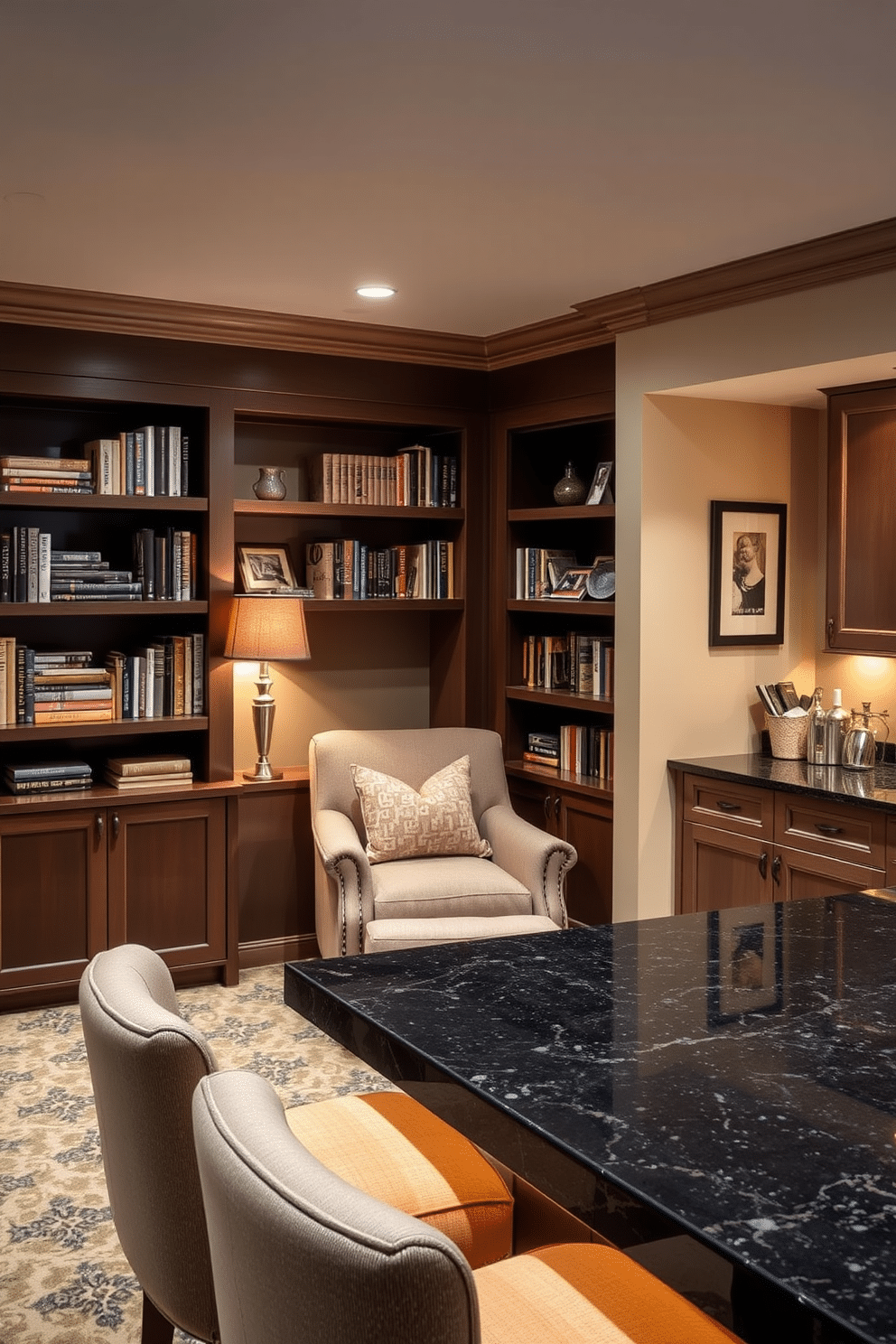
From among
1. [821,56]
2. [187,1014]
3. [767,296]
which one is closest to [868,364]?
[767,296]

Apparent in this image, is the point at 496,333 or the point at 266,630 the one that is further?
the point at 496,333

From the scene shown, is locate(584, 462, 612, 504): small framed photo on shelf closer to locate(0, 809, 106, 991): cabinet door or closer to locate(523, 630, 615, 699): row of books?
locate(523, 630, 615, 699): row of books

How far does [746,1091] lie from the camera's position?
4.42 ft

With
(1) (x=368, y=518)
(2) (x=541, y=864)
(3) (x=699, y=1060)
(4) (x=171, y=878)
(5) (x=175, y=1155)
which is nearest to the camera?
(3) (x=699, y=1060)

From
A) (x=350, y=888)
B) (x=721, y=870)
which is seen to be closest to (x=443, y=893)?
(x=350, y=888)

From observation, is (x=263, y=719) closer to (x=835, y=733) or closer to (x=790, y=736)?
(x=790, y=736)

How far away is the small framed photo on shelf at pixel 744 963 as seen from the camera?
5.32ft

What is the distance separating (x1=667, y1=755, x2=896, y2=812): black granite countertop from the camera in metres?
3.83

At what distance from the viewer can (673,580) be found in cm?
456

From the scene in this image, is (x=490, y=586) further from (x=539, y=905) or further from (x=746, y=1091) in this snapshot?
(x=746, y=1091)

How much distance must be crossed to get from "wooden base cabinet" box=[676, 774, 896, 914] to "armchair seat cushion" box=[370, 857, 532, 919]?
2.25 ft

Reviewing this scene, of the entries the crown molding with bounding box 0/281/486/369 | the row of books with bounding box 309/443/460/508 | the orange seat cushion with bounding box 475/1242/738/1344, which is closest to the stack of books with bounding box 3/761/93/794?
the row of books with bounding box 309/443/460/508

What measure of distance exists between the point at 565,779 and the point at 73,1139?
7.81 ft

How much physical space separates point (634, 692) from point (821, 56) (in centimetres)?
256
